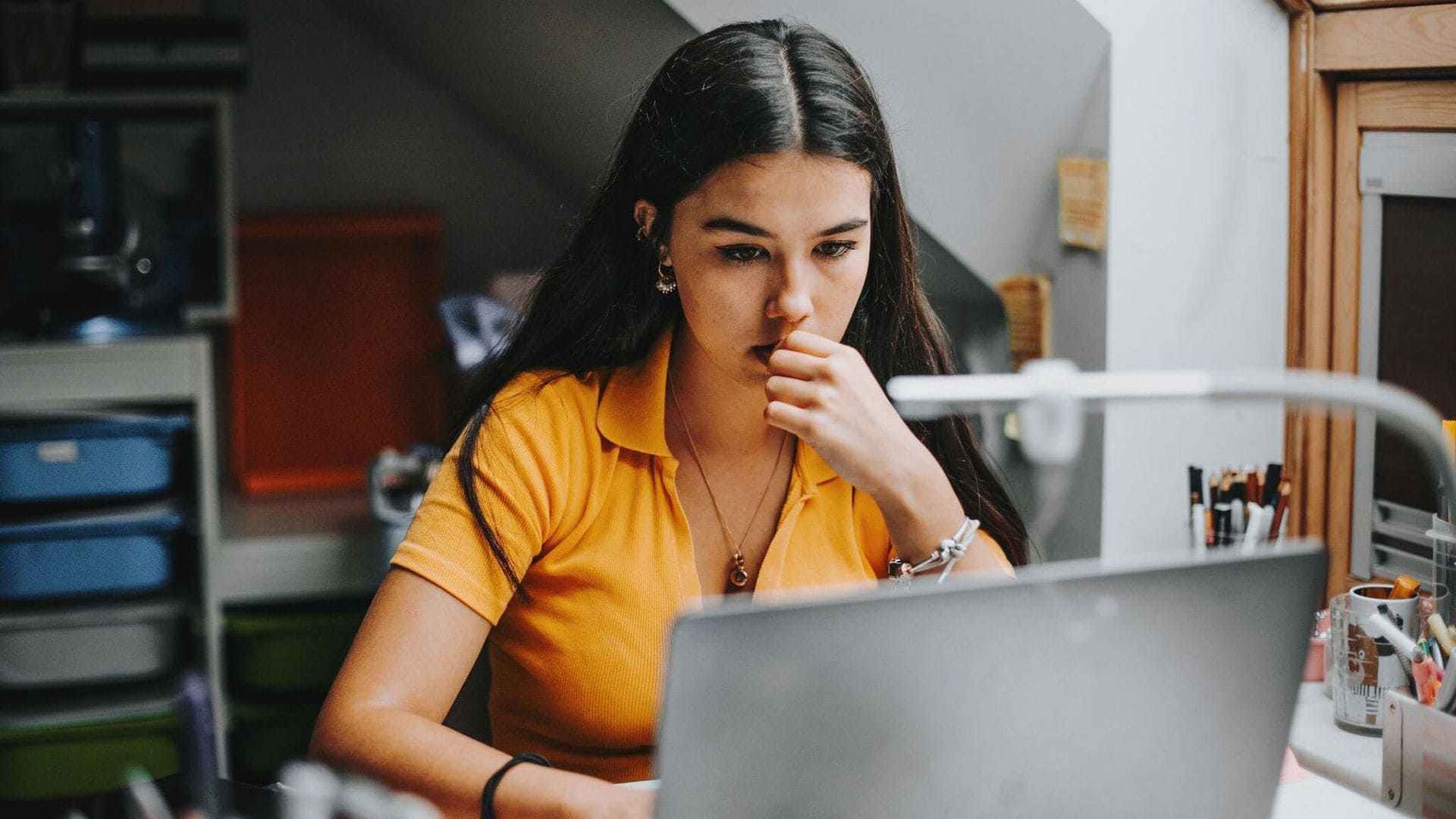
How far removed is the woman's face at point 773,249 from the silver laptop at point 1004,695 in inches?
21.9

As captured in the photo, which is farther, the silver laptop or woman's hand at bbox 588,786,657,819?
woman's hand at bbox 588,786,657,819

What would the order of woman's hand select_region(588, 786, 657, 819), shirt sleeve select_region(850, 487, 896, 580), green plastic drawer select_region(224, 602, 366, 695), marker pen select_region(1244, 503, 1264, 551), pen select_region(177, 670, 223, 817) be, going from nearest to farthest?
pen select_region(177, 670, 223, 817) < woman's hand select_region(588, 786, 657, 819) < shirt sleeve select_region(850, 487, 896, 580) < marker pen select_region(1244, 503, 1264, 551) < green plastic drawer select_region(224, 602, 366, 695)

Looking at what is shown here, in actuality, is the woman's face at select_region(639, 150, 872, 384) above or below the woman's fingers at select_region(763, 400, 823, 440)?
above

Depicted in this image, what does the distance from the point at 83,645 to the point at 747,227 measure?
6.38 ft

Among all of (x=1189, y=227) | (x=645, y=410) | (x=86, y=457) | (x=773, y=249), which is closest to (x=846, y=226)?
(x=773, y=249)

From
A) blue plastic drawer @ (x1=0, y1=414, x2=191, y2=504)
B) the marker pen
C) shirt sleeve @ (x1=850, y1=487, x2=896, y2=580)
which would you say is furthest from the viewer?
blue plastic drawer @ (x1=0, y1=414, x2=191, y2=504)

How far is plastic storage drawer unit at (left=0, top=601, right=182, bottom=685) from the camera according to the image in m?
2.62

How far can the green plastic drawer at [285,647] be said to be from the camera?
108 inches

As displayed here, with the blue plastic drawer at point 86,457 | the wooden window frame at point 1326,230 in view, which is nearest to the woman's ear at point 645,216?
the wooden window frame at point 1326,230

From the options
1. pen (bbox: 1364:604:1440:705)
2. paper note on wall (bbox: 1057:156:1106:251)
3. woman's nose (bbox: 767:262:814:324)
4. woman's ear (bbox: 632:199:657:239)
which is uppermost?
paper note on wall (bbox: 1057:156:1106:251)

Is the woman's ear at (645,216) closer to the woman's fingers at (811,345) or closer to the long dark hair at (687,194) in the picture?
the long dark hair at (687,194)

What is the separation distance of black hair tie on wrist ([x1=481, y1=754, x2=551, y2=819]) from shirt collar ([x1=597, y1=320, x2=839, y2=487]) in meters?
0.43

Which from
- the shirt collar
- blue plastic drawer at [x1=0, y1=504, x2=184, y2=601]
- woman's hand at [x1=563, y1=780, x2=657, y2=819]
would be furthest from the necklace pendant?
blue plastic drawer at [x1=0, y1=504, x2=184, y2=601]

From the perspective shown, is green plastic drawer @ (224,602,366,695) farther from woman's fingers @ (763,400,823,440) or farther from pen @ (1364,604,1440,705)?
pen @ (1364,604,1440,705)
